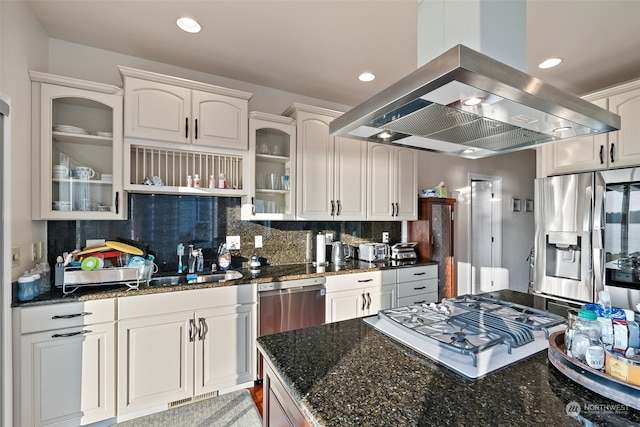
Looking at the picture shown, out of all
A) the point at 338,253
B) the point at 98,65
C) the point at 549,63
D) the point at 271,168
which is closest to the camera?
the point at 98,65

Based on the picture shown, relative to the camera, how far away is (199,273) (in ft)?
8.17

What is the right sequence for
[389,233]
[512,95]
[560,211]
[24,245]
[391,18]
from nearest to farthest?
1. [512,95]
2. [24,245]
3. [391,18]
4. [560,211]
5. [389,233]

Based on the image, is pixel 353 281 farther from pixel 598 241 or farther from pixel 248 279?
pixel 598 241

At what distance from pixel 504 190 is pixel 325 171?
3.37m

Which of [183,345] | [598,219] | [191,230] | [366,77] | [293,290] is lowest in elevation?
[183,345]

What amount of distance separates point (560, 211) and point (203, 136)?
3077mm

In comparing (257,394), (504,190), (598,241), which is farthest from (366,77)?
(504,190)

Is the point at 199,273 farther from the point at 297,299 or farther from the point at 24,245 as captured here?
the point at 24,245

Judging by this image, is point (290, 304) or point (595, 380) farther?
point (290, 304)

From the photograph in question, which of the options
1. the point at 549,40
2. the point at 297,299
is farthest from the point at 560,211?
the point at 297,299

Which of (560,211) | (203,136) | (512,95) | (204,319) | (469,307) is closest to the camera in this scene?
(512,95)

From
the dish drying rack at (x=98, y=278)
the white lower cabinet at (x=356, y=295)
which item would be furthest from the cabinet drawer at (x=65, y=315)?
the white lower cabinet at (x=356, y=295)

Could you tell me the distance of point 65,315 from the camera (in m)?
1.75

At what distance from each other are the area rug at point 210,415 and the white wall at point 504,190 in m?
3.01
